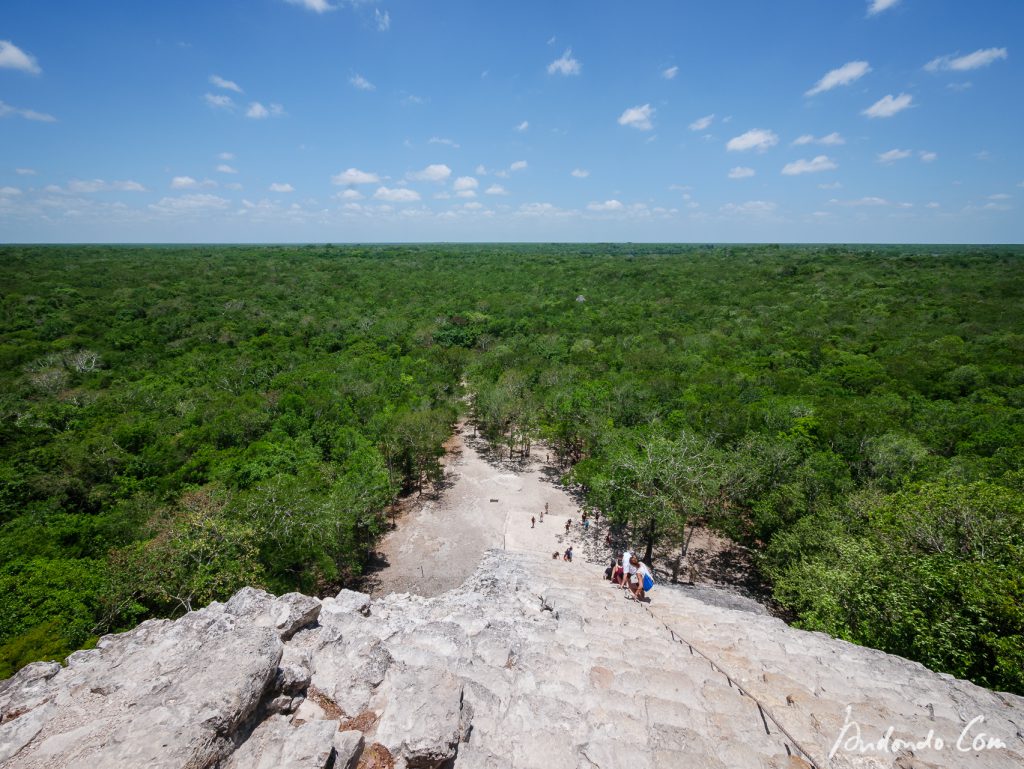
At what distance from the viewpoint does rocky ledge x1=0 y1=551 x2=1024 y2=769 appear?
6.36 metres

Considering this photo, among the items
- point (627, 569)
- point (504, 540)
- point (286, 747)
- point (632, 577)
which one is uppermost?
point (286, 747)

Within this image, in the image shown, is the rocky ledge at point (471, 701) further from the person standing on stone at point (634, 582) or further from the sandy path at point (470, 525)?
the sandy path at point (470, 525)

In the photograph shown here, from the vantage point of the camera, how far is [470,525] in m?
25.5

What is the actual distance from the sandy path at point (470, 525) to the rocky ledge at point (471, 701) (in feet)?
35.2

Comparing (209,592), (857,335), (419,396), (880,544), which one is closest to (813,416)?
(880,544)

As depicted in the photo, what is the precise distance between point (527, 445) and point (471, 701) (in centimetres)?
2545

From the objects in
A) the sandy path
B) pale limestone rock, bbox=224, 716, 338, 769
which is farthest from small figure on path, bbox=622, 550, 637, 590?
pale limestone rock, bbox=224, 716, 338, 769

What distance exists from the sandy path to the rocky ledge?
35.2 feet

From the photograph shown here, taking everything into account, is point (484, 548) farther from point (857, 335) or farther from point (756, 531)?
point (857, 335)

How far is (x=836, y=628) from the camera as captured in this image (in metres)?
12.9

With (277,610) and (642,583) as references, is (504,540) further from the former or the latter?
(277,610)

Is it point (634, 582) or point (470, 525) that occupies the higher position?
point (634, 582)

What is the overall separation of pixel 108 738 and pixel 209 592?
31.4ft

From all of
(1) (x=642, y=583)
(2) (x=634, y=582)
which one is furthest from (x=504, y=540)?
(1) (x=642, y=583)
